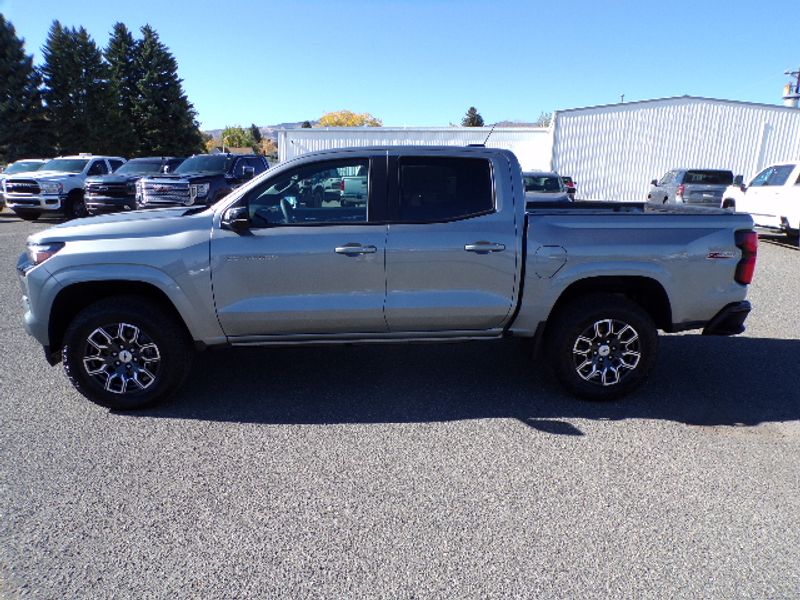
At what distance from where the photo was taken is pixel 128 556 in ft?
8.41

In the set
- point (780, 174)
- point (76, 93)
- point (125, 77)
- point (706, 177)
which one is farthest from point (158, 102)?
point (780, 174)

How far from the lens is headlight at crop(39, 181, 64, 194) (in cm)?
1543

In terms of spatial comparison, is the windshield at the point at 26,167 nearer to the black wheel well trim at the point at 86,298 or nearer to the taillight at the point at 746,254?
the black wheel well trim at the point at 86,298

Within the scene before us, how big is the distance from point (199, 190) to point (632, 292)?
10.8 metres

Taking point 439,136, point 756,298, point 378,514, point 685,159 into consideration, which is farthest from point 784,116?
point 378,514

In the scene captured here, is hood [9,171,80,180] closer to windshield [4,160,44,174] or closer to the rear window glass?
windshield [4,160,44,174]

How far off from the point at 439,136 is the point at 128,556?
26.6 m

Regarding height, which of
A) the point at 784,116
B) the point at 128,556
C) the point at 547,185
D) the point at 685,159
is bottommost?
the point at 128,556

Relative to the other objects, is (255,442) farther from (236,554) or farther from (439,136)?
(439,136)

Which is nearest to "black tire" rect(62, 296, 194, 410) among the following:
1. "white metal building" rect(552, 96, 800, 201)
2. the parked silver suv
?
the parked silver suv

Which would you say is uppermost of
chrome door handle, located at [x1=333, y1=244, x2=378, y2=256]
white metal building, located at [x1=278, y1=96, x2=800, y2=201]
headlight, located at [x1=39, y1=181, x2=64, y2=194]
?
white metal building, located at [x1=278, y1=96, x2=800, y2=201]

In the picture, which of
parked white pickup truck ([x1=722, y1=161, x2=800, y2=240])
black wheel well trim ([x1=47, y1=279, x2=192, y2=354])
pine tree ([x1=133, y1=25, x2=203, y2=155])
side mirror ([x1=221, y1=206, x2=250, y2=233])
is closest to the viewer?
side mirror ([x1=221, y1=206, x2=250, y2=233])

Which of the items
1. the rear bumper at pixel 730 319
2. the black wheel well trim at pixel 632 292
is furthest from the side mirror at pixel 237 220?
the rear bumper at pixel 730 319

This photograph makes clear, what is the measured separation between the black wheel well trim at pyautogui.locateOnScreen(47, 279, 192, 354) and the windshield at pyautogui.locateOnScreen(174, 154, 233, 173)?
10.4 m
